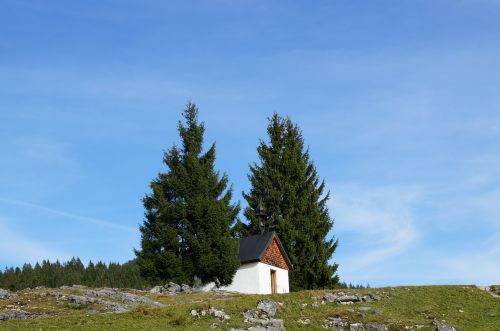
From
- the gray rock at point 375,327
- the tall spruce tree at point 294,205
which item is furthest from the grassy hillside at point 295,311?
the tall spruce tree at point 294,205

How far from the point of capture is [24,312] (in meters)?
30.8

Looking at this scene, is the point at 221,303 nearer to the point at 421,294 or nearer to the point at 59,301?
the point at 59,301

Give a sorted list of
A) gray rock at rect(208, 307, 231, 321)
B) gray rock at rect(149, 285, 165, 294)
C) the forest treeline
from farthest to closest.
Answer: the forest treeline, gray rock at rect(149, 285, 165, 294), gray rock at rect(208, 307, 231, 321)

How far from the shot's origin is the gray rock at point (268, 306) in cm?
3067

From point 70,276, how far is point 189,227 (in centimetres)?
9848

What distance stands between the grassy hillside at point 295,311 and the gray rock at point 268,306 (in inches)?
13.5

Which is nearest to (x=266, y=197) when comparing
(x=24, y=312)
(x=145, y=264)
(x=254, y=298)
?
(x=145, y=264)

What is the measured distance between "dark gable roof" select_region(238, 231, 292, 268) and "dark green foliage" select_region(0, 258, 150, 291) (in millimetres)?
76140

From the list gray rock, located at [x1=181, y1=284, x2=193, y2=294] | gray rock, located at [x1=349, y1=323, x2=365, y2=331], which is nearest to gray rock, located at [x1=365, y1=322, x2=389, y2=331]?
gray rock, located at [x1=349, y1=323, x2=365, y2=331]

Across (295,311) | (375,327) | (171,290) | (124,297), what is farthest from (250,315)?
(171,290)

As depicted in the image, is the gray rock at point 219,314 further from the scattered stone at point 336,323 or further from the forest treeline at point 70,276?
the forest treeline at point 70,276

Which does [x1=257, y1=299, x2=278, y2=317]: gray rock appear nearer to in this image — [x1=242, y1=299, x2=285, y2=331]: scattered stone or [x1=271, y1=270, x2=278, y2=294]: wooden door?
[x1=242, y1=299, x2=285, y2=331]: scattered stone

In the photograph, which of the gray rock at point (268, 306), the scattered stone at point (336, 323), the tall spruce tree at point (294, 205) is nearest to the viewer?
the scattered stone at point (336, 323)

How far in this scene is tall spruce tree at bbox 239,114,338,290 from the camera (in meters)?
56.5
